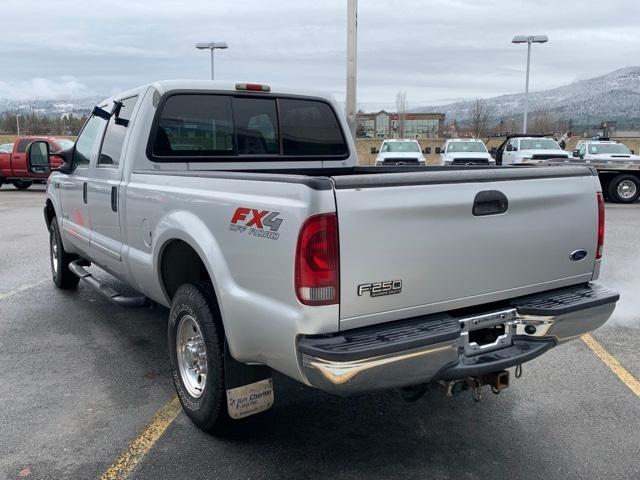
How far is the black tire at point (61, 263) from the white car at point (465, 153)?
53.5 ft

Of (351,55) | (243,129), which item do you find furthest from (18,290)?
(351,55)

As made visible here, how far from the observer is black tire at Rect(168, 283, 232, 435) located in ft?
10.6

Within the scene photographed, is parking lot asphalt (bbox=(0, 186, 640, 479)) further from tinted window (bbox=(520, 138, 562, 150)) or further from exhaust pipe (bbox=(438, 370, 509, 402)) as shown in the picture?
tinted window (bbox=(520, 138, 562, 150))

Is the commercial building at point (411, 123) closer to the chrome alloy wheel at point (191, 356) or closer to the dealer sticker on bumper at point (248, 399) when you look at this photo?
the chrome alloy wheel at point (191, 356)

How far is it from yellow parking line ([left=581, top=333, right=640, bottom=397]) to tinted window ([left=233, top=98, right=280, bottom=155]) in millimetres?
3083

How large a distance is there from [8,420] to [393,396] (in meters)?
2.45

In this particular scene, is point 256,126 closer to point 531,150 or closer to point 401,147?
point 531,150

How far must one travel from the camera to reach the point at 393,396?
4.12 metres

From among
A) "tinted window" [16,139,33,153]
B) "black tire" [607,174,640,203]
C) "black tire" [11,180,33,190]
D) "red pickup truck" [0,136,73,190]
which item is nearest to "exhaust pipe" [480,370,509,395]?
"black tire" [607,174,640,203]

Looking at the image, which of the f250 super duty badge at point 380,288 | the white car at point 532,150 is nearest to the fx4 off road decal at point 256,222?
the f250 super duty badge at point 380,288

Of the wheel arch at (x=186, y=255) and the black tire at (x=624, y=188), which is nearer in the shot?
the wheel arch at (x=186, y=255)

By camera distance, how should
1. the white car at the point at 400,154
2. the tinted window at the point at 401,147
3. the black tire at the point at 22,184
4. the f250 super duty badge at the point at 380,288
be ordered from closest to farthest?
the f250 super duty badge at the point at 380,288, the black tire at the point at 22,184, the white car at the point at 400,154, the tinted window at the point at 401,147

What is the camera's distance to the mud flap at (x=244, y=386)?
3.19 metres

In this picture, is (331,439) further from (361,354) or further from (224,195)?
(224,195)
